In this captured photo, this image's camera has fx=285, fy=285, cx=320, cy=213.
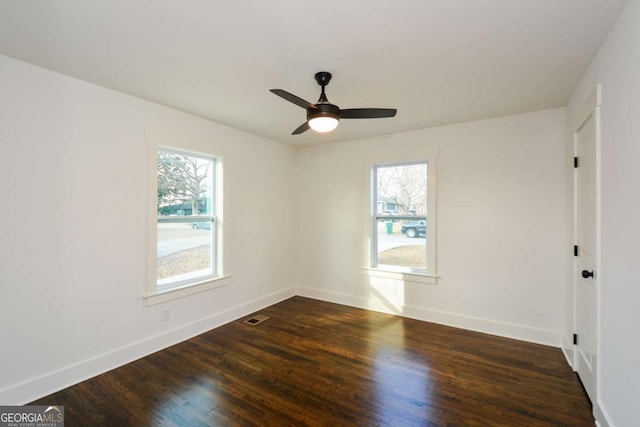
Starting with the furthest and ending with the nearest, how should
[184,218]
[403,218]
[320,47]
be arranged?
[403,218]
[184,218]
[320,47]

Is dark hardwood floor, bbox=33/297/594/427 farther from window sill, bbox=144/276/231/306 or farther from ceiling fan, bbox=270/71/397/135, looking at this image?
ceiling fan, bbox=270/71/397/135

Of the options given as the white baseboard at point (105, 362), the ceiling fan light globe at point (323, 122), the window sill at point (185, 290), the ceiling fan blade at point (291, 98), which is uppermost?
the ceiling fan blade at point (291, 98)

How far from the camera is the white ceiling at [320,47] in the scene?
5.26 feet

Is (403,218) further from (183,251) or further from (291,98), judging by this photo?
(183,251)

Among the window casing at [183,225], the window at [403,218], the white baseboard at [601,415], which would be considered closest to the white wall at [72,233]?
the window casing at [183,225]

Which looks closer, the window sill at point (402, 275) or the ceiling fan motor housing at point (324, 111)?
the ceiling fan motor housing at point (324, 111)

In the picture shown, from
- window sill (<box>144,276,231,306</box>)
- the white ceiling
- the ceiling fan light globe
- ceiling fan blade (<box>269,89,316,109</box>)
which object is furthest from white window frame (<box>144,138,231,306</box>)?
the ceiling fan light globe

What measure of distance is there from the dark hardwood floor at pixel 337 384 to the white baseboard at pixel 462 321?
129 millimetres

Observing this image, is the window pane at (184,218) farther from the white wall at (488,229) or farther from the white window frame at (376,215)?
the white window frame at (376,215)

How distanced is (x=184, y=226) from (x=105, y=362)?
1.49 metres

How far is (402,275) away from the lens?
4.00 m

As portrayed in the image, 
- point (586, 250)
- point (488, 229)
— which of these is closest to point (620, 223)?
point (586, 250)

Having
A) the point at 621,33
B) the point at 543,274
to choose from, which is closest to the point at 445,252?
the point at 543,274

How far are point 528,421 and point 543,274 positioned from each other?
1.75 meters
